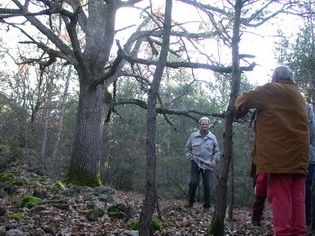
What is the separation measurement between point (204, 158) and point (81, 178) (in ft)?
13.2

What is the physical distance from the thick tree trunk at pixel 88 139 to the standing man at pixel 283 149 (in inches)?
266

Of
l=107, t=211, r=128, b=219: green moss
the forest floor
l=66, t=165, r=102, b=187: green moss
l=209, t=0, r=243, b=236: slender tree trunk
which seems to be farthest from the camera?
l=66, t=165, r=102, b=187: green moss

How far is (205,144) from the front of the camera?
729 cm

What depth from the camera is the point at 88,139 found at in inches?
374

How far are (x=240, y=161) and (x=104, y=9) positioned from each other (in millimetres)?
8769

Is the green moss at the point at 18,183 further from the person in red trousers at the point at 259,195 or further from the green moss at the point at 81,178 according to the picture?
the person in red trousers at the point at 259,195

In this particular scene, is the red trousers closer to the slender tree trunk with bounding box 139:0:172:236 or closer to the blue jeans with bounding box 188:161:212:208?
the slender tree trunk with bounding box 139:0:172:236

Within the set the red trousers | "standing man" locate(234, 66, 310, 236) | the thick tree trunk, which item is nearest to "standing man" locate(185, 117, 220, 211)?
the thick tree trunk

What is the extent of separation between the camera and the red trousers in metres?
3.11

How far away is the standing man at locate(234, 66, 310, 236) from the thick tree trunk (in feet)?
22.1

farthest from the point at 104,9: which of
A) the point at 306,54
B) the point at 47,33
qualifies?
the point at 306,54

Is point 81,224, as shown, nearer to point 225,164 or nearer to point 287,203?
point 225,164

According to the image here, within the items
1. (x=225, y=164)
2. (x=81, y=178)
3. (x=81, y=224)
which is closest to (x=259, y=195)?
(x=225, y=164)

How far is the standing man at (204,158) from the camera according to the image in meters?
7.12
